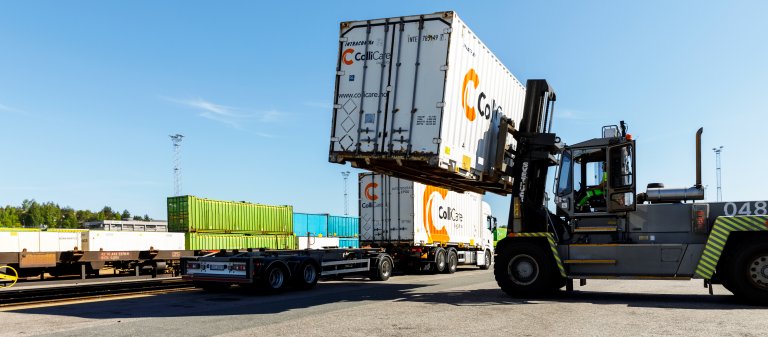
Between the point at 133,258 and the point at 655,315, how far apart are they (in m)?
19.4

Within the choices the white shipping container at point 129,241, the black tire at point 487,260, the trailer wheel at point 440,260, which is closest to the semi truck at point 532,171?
the trailer wheel at point 440,260

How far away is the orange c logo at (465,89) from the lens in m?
13.2

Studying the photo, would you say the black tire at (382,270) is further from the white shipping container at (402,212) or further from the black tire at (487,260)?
the black tire at (487,260)

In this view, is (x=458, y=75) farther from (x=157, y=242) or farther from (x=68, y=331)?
(x=157, y=242)

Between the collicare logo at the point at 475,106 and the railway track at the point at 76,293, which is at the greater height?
the collicare logo at the point at 475,106

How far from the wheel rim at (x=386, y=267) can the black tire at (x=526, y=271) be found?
6690 mm

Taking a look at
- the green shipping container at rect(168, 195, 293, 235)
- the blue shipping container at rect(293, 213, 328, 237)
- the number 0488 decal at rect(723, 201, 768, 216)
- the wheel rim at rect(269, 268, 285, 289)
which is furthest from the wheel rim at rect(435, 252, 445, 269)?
the blue shipping container at rect(293, 213, 328, 237)

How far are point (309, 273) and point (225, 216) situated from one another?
13395 millimetres

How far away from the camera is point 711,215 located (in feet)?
40.7

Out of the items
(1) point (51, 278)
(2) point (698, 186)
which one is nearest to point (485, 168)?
(2) point (698, 186)

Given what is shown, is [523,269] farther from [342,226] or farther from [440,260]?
[342,226]

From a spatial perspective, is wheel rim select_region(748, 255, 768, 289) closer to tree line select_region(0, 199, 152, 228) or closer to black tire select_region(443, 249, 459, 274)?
black tire select_region(443, 249, 459, 274)

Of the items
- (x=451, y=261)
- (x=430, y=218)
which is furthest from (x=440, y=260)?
(x=430, y=218)

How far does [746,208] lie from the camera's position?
12156 mm
